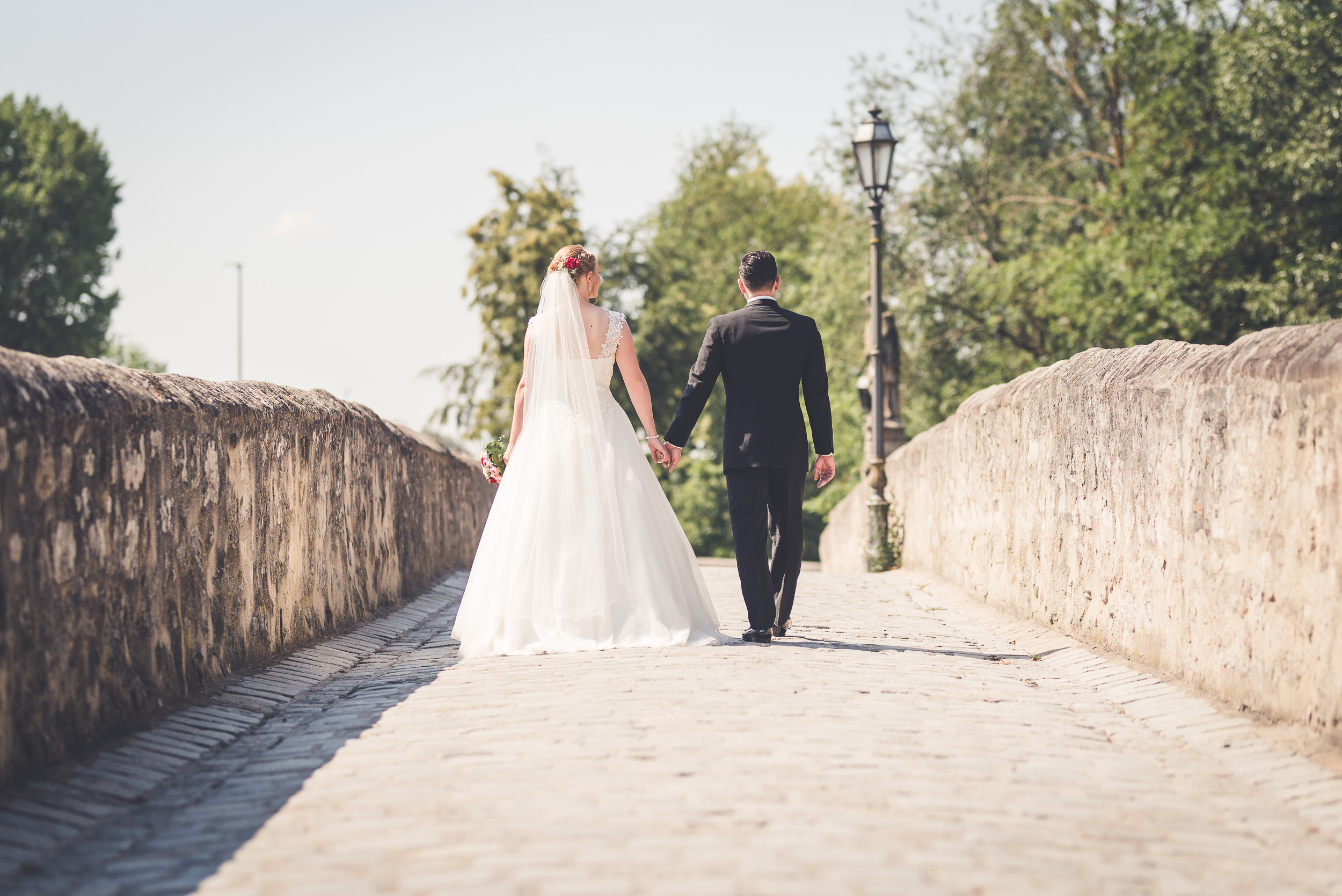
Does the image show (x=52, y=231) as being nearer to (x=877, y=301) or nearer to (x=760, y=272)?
(x=877, y=301)

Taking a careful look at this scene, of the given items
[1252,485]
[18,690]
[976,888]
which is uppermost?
[1252,485]

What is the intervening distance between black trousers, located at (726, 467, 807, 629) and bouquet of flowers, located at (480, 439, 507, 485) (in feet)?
4.59

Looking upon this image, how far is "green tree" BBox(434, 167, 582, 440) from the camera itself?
32250mm

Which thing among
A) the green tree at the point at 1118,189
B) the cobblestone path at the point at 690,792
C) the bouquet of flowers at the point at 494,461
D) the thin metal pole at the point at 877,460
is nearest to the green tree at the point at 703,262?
the green tree at the point at 1118,189

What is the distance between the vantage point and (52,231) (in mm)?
36000

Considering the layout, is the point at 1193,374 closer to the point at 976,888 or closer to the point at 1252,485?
the point at 1252,485

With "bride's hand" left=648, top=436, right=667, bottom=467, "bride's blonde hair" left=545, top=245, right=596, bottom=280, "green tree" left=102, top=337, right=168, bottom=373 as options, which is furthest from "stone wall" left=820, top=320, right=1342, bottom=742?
"green tree" left=102, top=337, right=168, bottom=373

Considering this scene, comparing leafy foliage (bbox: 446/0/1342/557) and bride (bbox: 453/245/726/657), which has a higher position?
leafy foliage (bbox: 446/0/1342/557)

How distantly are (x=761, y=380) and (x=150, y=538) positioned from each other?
9.99 feet

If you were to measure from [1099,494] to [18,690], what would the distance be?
4743mm

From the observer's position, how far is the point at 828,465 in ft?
20.3

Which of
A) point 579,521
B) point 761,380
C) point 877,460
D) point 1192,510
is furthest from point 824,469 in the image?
point 877,460

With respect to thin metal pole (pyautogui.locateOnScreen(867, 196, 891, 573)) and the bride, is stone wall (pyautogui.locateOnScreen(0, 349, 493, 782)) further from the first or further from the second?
thin metal pole (pyautogui.locateOnScreen(867, 196, 891, 573))

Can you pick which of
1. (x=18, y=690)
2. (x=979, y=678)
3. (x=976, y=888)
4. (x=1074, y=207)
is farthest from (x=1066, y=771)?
(x=1074, y=207)
